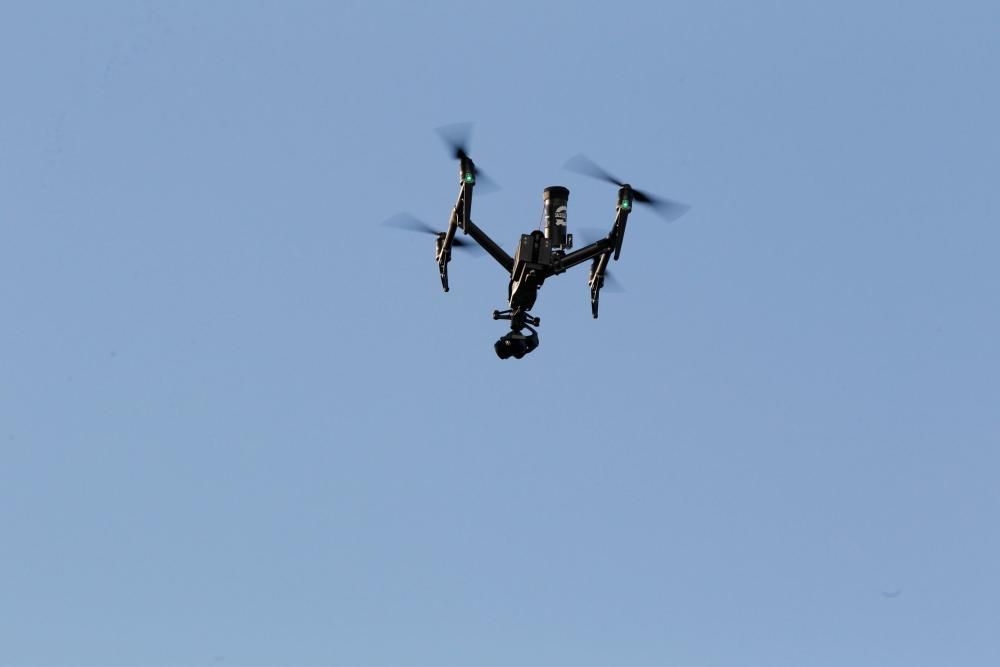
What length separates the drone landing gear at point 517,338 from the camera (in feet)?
167

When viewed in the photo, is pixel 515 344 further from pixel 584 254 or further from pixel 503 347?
pixel 584 254

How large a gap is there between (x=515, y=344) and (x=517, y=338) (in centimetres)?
19

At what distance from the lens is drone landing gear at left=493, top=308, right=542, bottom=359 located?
50969 millimetres

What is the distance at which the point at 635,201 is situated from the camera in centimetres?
5459

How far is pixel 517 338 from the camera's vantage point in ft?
167

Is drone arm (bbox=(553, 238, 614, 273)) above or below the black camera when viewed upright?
above

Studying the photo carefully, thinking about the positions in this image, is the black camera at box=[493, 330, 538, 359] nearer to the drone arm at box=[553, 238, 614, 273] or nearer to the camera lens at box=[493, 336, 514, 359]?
the camera lens at box=[493, 336, 514, 359]

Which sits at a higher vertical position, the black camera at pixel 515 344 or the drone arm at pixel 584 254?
the drone arm at pixel 584 254

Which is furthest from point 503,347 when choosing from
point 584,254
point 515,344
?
point 584,254

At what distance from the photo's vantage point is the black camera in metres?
51.0

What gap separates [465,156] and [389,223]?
359cm

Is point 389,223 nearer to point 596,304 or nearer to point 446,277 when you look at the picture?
point 446,277

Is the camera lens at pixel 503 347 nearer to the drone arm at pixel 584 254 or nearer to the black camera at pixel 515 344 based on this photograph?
the black camera at pixel 515 344

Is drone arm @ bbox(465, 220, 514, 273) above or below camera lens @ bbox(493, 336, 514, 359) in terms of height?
above
